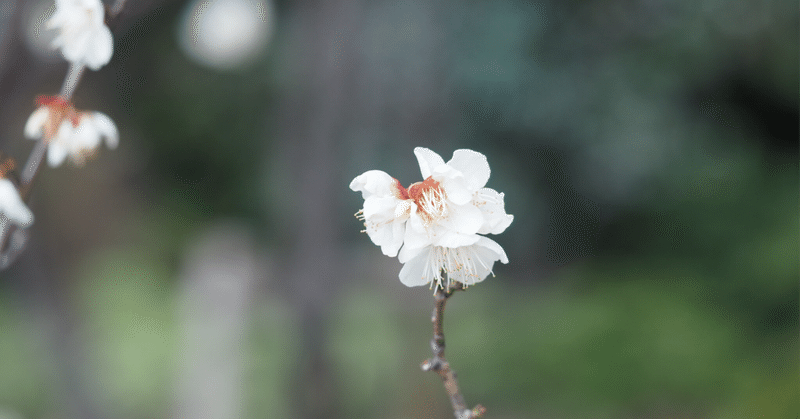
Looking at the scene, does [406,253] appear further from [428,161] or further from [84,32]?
[84,32]

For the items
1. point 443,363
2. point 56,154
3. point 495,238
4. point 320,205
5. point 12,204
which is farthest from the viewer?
point 495,238

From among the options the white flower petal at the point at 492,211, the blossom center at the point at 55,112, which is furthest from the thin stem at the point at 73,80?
the white flower petal at the point at 492,211

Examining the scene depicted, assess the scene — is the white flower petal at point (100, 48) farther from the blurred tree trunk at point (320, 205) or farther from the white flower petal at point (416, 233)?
the blurred tree trunk at point (320, 205)

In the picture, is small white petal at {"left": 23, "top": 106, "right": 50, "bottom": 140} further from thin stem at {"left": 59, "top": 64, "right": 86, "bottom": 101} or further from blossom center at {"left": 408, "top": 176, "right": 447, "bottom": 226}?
blossom center at {"left": 408, "top": 176, "right": 447, "bottom": 226}

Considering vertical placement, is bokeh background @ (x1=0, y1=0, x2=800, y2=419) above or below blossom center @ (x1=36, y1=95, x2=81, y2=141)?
above

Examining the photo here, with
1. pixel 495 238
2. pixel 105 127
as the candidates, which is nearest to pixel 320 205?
pixel 495 238

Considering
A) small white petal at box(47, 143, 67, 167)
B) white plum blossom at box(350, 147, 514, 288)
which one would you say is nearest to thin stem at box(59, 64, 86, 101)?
small white petal at box(47, 143, 67, 167)

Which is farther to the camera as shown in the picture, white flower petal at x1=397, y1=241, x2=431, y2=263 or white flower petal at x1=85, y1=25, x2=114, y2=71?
white flower petal at x1=85, y1=25, x2=114, y2=71
